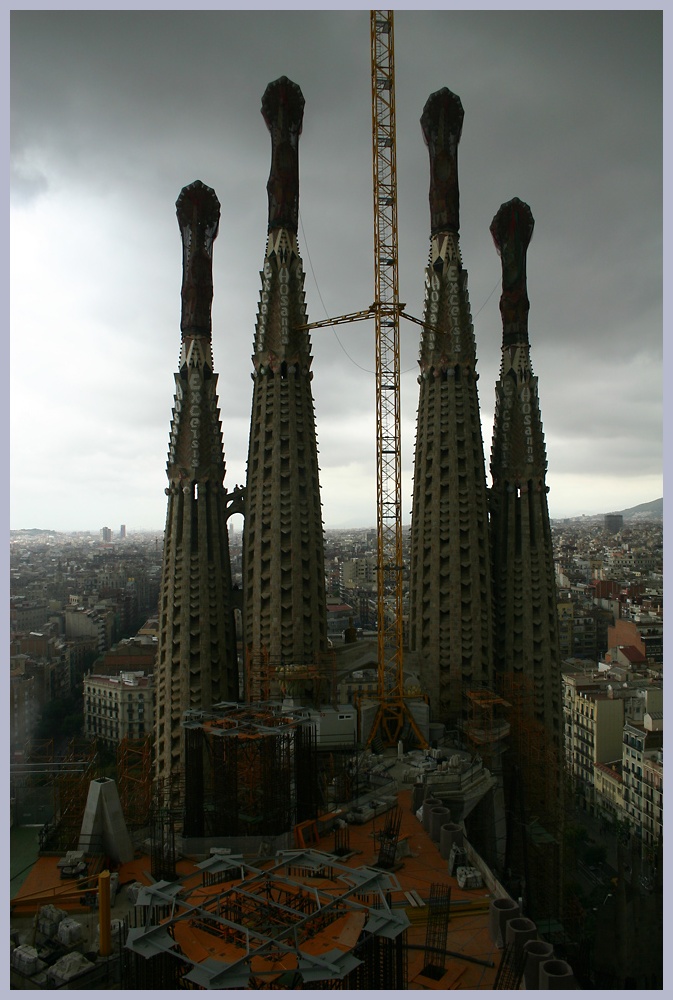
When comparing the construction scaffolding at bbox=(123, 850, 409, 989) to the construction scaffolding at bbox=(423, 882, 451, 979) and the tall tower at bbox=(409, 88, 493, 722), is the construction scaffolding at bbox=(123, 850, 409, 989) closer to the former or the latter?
the construction scaffolding at bbox=(423, 882, 451, 979)

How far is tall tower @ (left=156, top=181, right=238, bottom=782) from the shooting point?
106 ft

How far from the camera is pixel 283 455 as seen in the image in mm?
34469

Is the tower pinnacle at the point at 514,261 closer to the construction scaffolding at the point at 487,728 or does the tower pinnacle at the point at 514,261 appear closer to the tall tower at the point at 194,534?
the tall tower at the point at 194,534

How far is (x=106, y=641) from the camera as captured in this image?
77.8 meters

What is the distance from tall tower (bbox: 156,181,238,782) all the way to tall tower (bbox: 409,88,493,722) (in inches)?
387

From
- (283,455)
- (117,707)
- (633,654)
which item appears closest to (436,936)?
(283,455)

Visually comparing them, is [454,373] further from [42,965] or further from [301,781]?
[42,965]

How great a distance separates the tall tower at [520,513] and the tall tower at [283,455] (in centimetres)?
971

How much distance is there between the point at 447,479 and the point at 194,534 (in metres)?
12.6

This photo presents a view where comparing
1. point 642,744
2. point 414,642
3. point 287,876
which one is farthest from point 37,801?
point 642,744

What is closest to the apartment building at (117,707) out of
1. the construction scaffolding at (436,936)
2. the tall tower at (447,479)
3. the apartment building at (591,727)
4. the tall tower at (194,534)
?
the tall tower at (194,534)

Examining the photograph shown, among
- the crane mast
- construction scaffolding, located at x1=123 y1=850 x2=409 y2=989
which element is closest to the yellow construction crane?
the crane mast

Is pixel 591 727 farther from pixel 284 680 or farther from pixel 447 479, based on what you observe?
pixel 284 680

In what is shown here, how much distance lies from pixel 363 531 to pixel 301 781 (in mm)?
176365
